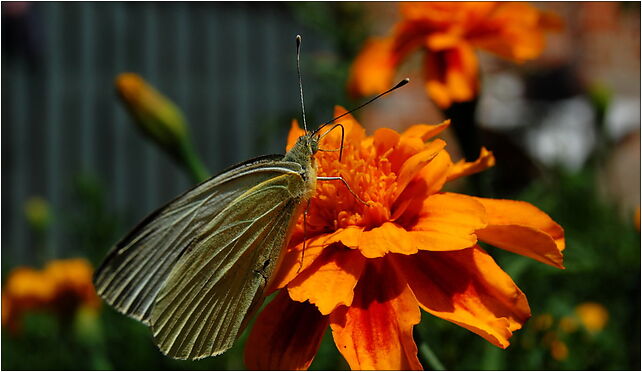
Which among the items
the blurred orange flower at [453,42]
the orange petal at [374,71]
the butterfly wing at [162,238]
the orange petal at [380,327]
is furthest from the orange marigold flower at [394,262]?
the orange petal at [374,71]

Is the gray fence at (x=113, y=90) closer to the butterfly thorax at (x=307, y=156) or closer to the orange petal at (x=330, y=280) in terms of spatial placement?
the butterfly thorax at (x=307, y=156)

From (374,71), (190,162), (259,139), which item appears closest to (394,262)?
(190,162)

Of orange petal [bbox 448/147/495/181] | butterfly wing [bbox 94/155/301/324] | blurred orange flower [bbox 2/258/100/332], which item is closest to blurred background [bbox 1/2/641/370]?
blurred orange flower [bbox 2/258/100/332]

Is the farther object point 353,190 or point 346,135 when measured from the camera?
point 346,135

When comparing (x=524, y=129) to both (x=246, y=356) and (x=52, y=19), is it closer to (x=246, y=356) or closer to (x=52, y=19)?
(x=246, y=356)

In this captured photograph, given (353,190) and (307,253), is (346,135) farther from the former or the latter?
(307,253)

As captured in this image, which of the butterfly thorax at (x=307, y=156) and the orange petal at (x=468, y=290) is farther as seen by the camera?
the butterfly thorax at (x=307, y=156)

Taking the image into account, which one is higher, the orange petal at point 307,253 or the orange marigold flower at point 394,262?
the orange petal at point 307,253
